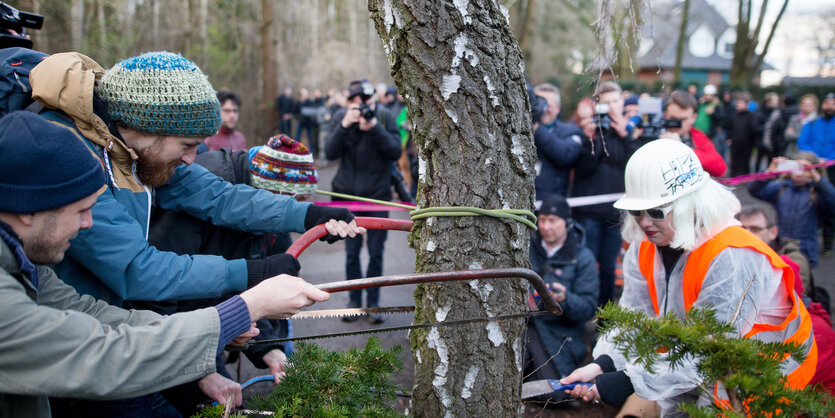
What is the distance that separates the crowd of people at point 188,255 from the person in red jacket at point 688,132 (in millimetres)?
990

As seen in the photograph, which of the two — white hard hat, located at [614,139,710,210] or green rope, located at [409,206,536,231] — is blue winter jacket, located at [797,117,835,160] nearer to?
white hard hat, located at [614,139,710,210]

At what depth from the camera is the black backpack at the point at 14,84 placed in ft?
6.31

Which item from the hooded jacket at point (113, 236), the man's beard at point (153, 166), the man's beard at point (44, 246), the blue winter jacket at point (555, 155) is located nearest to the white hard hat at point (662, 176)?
the hooded jacket at point (113, 236)

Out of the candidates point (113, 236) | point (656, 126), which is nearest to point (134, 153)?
point (113, 236)

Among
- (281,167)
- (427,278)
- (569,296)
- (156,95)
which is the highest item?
(156,95)

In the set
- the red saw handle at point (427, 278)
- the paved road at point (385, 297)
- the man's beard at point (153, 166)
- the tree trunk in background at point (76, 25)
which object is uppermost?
the tree trunk in background at point (76, 25)

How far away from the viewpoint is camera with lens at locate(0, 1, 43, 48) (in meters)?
3.00

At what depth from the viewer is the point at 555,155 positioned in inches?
205

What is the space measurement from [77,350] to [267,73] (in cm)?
1334

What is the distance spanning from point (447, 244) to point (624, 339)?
0.63 metres

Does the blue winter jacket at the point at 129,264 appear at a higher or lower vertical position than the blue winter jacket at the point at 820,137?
lower

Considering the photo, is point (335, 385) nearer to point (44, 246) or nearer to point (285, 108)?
point (44, 246)

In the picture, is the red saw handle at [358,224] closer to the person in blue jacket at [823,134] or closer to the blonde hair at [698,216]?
the blonde hair at [698,216]

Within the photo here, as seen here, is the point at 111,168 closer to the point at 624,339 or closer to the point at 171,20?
the point at 624,339
